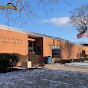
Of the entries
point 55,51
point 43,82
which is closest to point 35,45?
point 55,51

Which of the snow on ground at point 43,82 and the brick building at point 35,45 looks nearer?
the snow on ground at point 43,82

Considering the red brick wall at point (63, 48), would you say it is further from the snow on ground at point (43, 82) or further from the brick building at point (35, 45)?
the snow on ground at point (43, 82)

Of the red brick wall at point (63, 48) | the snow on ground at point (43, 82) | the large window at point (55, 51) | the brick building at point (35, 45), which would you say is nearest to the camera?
the snow on ground at point (43, 82)

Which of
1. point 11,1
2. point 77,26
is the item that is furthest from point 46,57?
point 11,1

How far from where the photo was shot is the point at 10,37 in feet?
61.5

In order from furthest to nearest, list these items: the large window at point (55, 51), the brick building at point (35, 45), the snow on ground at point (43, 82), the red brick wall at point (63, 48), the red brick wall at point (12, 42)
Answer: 1. the large window at point (55, 51)
2. the red brick wall at point (63, 48)
3. the brick building at point (35, 45)
4. the red brick wall at point (12, 42)
5. the snow on ground at point (43, 82)

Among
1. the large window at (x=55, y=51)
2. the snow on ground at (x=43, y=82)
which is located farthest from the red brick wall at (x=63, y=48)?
the snow on ground at (x=43, y=82)

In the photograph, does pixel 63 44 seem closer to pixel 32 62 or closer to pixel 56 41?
pixel 56 41

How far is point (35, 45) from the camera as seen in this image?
86.9 feet

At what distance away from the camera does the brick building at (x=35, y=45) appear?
18.2 metres

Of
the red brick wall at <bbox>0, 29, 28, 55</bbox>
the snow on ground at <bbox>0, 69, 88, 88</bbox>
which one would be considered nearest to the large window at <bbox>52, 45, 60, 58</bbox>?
the red brick wall at <bbox>0, 29, 28, 55</bbox>

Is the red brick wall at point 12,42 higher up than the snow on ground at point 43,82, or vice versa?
the red brick wall at point 12,42

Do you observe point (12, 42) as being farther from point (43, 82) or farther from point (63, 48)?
point (63, 48)

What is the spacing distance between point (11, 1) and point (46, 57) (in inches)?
652
